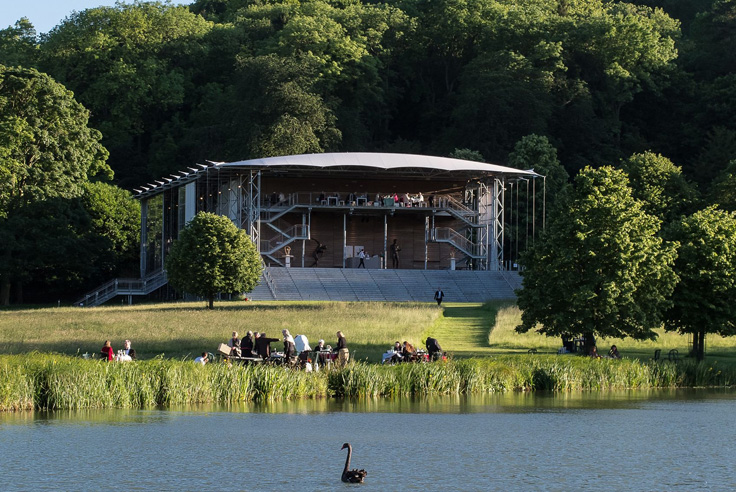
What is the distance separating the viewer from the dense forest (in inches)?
3059

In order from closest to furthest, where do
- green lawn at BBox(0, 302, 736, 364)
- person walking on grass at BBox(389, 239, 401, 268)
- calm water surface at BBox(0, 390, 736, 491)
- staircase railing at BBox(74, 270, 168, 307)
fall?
1. calm water surface at BBox(0, 390, 736, 491)
2. green lawn at BBox(0, 302, 736, 364)
3. staircase railing at BBox(74, 270, 168, 307)
4. person walking on grass at BBox(389, 239, 401, 268)

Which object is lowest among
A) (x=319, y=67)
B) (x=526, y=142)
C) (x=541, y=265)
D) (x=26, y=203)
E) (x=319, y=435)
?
(x=319, y=435)

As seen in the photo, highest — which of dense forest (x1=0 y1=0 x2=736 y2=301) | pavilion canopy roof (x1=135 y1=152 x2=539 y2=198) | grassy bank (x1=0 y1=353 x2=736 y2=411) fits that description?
dense forest (x1=0 y1=0 x2=736 y2=301)

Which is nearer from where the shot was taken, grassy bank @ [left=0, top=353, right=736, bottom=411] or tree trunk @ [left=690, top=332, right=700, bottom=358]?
grassy bank @ [left=0, top=353, right=736, bottom=411]

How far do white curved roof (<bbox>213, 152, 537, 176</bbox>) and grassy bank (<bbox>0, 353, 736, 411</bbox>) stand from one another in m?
31.8

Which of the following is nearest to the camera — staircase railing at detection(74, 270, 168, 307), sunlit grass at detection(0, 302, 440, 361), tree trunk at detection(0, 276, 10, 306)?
sunlit grass at detection(0, 302, 440, 361)

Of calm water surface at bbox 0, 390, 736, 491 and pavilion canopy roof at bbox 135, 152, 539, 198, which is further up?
pavilion canopy roof at bbox 135, 152, 539, 198

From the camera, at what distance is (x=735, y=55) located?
274 feet

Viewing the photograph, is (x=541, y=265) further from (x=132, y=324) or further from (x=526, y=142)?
(x=526, y=142)

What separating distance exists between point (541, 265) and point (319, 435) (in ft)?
49.5

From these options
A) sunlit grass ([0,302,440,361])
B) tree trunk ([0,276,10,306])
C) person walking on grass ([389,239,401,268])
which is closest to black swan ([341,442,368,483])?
sunlit grass ([0,302,440,361])

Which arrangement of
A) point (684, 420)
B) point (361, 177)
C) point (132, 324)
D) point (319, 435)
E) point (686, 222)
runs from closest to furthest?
1. point (319, 435)
2. point (684, 420)
3. point (686, 222)
4. point (132, 324)
5. point (361, 177)

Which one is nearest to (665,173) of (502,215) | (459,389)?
(502,215)

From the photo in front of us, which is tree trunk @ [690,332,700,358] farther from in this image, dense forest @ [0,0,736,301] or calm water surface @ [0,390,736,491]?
dense forest @ [0,0,736,301]
